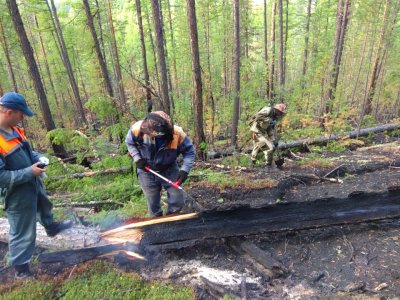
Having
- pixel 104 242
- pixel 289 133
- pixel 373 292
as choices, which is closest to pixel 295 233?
pixel 373 292

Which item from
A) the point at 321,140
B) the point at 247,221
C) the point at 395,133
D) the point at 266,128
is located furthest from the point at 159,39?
the point at 395,133

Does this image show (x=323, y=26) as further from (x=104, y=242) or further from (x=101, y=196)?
(x=104, y=242)

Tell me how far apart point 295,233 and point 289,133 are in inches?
367

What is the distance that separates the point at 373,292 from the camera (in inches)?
127

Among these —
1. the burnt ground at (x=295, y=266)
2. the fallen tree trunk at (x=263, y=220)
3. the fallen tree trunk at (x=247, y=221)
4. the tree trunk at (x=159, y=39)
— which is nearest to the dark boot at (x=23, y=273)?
the burnt ground at (x=295, y=266)

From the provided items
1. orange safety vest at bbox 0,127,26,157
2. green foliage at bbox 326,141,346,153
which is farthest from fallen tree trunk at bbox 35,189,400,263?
green foliage at bbox 326,141,346,153

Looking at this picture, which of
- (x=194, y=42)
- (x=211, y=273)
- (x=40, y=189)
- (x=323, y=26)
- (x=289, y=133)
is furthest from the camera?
(x=323, y=26)

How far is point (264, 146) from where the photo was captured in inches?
351

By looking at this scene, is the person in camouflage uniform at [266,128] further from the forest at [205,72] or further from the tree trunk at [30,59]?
the tree trunk at [30,59]

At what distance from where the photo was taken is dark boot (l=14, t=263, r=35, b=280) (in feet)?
12.1

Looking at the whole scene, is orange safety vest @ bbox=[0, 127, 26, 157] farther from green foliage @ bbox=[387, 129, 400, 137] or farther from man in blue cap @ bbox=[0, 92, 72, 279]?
green foliage @ bbox=[387, 129, 400, 137]

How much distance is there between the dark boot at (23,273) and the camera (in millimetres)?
3674

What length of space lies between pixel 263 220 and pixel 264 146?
4.79 meters

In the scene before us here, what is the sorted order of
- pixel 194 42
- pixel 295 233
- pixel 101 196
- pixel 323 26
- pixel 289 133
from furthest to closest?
pixel 323 26 → pixel 289 133 → pixel 194 42 → pixel 101 196 → pixel 295 233
